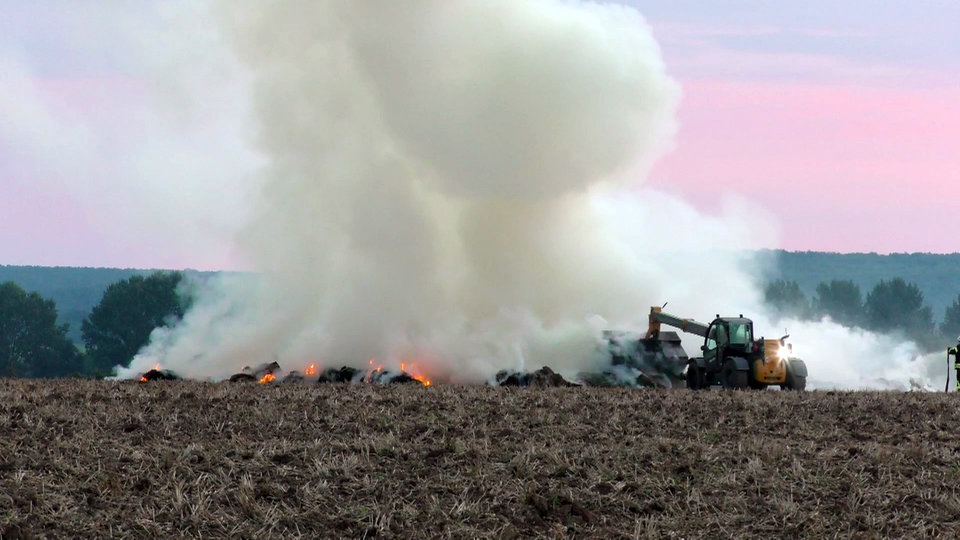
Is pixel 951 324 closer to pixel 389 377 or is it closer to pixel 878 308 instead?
pixel 878 308

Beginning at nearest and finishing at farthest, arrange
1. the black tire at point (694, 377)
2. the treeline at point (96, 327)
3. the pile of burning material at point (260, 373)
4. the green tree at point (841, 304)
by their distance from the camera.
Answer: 1. the black tire at point (694, 377)
2. the pile of burning material at point (260, 373)
3. the treeline at point (96, 327)
4. the green tree at point (841, 304)

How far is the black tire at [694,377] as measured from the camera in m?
37.8

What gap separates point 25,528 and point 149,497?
1547 millimetres

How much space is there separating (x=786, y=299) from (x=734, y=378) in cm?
11989

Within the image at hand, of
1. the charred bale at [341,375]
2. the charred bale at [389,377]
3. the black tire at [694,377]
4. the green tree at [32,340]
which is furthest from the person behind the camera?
the green tree at [32,340]

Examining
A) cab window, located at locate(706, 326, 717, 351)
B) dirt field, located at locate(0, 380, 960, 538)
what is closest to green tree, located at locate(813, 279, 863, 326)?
cab window, located at locate(706, 326, 717, 351)

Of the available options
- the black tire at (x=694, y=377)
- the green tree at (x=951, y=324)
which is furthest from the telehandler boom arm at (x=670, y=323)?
the green tree at (x=951, y=324)

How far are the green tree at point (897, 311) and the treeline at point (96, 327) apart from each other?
8735 centimetres

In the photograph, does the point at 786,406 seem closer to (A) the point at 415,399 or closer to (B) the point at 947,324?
(A) the point at 415,399

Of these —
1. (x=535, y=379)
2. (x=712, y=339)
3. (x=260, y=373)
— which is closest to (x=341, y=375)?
(x=260, y=373)

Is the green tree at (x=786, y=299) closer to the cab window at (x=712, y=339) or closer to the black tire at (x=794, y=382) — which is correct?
the cab window at (x=712, y=339)

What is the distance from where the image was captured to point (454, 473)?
16656 millimetres

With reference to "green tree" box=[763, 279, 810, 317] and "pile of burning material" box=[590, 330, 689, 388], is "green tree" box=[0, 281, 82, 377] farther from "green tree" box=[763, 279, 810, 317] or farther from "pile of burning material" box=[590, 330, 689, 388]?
"green tree" box=[763, 279, 810, 317]

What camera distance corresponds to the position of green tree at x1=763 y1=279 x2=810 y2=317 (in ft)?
484
